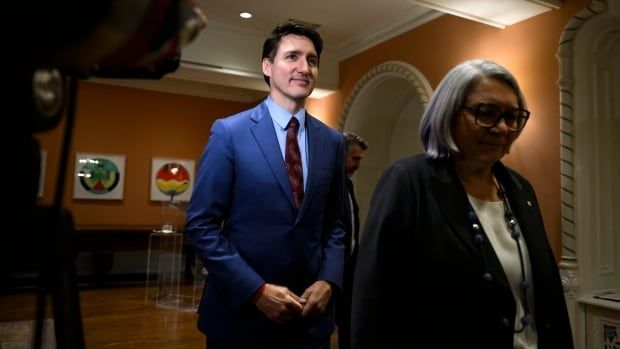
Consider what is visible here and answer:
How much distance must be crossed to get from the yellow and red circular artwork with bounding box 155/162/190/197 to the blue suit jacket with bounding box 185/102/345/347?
19.0 ft

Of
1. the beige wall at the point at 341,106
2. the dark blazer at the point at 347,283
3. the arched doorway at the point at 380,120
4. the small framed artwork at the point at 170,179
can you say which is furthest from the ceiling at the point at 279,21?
the small framed artwork at the point at 170,179

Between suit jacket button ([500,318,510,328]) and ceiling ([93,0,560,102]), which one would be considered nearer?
suit jacket button ([500,318,510,328])

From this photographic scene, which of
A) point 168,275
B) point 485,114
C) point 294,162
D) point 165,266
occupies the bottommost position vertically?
point 168,275

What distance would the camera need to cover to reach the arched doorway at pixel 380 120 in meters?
4.89

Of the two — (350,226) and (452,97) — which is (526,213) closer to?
(452,97)

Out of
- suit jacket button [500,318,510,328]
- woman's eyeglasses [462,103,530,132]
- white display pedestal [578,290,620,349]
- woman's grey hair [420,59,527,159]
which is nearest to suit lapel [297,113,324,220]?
woman's grey hair [420,59,527,159]

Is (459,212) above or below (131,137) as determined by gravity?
below

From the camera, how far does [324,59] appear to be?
5.34 m

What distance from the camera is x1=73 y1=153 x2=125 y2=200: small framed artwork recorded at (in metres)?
6.27

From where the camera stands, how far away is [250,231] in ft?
4.04

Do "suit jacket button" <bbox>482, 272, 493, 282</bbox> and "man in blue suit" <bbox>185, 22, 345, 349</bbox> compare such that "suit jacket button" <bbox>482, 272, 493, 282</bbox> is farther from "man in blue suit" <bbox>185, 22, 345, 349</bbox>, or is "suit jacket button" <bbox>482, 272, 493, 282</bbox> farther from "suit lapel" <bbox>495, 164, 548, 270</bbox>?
"man in blue suit" <bbox>185, 22, 345, 349</bbox>

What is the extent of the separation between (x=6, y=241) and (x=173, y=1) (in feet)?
0.82

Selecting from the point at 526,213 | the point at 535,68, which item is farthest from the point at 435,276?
the point at 535,68

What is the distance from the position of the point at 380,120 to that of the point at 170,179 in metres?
3.29
